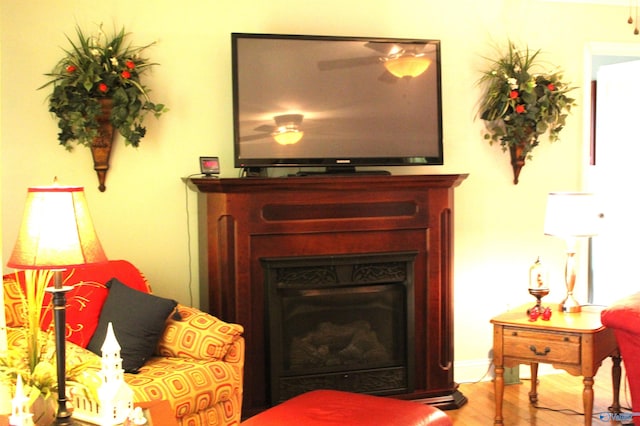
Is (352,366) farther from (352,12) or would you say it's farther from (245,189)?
(352,12)

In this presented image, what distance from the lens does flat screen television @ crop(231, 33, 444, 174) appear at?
3.91 metres

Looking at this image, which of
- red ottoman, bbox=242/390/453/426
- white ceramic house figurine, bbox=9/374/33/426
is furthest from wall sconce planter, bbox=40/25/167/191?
white ceramic house figurine, bbox=9/374/33/426

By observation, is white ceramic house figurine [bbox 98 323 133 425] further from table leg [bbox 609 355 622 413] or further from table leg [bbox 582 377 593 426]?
table leg [bbox 609 355 622 413]

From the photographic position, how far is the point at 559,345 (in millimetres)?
3580

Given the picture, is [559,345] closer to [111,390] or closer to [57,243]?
[111,390]

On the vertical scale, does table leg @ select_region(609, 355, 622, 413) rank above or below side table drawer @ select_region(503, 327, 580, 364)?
below

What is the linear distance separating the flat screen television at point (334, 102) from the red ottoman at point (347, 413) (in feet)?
4.54

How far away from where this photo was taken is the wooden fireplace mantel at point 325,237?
12.3ft

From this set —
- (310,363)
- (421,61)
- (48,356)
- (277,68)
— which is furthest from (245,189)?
(48,356)

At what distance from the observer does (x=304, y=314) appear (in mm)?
3936

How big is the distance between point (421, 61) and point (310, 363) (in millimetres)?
1761

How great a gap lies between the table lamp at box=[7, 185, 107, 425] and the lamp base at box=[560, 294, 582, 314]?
270 cm

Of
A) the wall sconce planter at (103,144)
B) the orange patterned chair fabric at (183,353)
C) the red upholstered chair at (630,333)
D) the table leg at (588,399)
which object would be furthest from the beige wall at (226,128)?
the red upholstered chair at (630,333)

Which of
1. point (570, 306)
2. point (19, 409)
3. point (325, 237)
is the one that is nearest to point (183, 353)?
point (325, 237)
